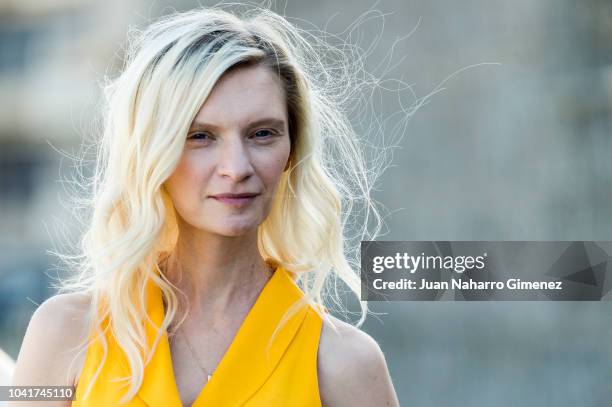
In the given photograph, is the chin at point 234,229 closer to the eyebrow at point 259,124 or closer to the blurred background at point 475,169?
the eyebrow at point 259,124

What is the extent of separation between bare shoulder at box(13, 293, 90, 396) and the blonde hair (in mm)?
34

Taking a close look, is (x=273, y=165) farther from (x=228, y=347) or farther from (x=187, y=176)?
(x=228, y=347)

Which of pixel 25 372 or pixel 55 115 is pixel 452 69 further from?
pixel 25 372

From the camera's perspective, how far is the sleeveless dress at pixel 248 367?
147 centimetres

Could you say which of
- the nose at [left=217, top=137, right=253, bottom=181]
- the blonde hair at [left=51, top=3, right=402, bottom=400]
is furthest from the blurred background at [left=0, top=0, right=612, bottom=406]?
the nose at [left=217, top=137, right=253, bottom=181]

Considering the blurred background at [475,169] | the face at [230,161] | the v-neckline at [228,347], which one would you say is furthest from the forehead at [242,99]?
the blurred background at [475,169]

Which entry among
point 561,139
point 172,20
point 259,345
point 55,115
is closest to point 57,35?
point 55,115

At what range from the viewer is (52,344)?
151 centimetres

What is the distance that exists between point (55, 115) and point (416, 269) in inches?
75.0

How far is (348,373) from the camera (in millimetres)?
1564

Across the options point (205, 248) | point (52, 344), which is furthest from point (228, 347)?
point (52, 344)

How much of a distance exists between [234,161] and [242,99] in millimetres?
111

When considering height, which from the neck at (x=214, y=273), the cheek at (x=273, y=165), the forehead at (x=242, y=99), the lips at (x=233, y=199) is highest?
the forehead at (x=242, y=99)

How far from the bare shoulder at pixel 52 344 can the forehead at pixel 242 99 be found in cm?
39
